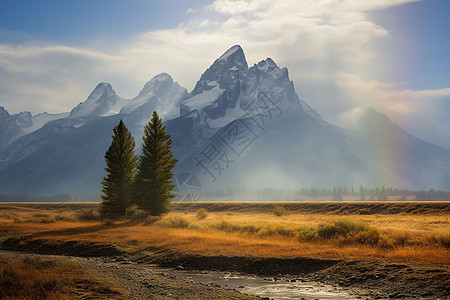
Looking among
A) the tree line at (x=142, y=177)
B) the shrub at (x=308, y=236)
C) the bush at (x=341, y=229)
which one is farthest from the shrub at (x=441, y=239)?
the tree line at (x=142, y=177)

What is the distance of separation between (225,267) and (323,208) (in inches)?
2441

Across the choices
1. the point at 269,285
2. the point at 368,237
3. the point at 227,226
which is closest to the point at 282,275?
the point at 269,285

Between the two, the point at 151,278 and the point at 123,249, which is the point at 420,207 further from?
the point at 151,278

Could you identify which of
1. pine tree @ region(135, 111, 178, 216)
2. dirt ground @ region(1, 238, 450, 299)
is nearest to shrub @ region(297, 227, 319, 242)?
dirt ground @ region(1, 238, 450, 299)

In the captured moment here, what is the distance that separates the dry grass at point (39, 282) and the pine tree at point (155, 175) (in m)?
38.5

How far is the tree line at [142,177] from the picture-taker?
57.8 meters

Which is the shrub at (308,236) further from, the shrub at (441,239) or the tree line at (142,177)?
the tree line at (142,177)

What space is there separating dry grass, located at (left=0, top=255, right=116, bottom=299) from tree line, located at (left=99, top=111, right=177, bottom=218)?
38.7 m

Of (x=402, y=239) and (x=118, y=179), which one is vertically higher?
(x=118, y=179)

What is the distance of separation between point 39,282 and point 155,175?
42535 millimetres

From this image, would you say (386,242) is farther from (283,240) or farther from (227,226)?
(227,226)

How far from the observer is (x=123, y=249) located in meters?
31.6

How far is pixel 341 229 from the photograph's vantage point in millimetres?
31641

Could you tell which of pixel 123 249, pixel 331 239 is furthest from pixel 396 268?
pixel 123 249
